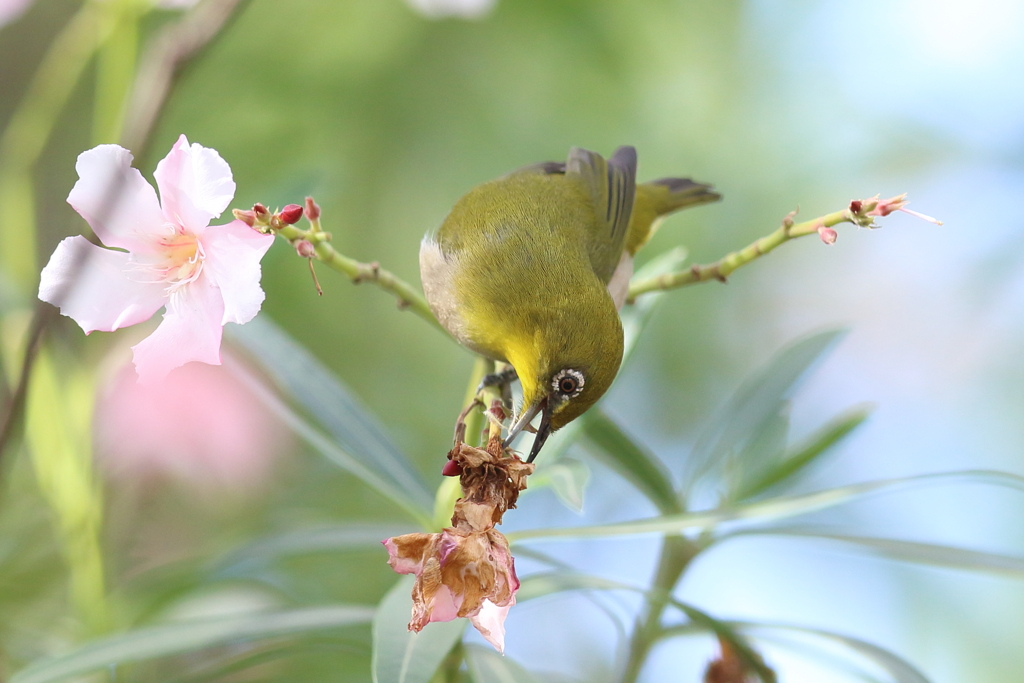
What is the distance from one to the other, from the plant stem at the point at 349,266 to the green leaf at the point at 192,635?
17.7 inches

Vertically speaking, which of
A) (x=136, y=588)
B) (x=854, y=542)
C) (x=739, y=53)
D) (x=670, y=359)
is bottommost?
(x=136, y=588)

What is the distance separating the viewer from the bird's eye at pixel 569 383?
129 cm

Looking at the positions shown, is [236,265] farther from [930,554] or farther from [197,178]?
[930,554]

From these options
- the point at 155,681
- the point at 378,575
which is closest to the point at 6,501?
the point at 155,681

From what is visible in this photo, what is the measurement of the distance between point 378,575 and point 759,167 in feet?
7.45

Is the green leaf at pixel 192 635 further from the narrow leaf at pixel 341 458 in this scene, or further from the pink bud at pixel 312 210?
the pink bud at pixel 312 210

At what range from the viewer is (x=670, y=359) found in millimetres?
3219

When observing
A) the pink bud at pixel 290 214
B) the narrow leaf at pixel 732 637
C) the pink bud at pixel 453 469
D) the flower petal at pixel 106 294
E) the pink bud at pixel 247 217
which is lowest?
the narrow leaf at pixel 732 637

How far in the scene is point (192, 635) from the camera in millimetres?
1174

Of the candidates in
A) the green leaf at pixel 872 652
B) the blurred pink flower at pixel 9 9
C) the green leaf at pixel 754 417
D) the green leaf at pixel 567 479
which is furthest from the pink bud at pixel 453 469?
the blurred pink flower at pixel 9 9

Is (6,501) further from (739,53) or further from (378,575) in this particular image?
(739,53)

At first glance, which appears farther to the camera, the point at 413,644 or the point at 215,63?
the point at 215,63

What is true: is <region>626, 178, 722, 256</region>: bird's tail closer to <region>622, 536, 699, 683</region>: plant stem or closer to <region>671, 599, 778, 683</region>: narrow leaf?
<region>622, 536, 699, 683</region>: plant stem

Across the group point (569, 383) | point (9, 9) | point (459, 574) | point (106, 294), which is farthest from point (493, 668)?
point (9, 9)
